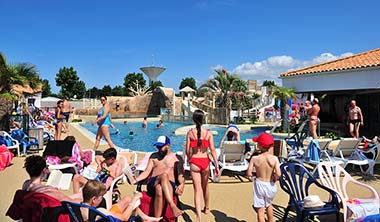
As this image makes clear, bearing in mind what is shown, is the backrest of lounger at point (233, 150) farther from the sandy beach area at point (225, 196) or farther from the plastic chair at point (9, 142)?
the plastic chair at point (9, 142)

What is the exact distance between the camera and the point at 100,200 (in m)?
3.02

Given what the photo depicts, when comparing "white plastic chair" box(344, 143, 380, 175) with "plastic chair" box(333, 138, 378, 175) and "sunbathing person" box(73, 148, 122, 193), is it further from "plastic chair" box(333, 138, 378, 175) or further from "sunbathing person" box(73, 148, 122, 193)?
"sunbathing person" box(73, 148, 122, 193)

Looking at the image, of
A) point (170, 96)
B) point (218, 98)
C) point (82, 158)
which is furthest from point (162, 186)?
point (170, 96)

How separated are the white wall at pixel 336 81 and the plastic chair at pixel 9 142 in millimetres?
12579

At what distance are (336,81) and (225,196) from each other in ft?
34.9

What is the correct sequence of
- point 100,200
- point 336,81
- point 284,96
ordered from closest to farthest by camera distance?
point 100,200 < point 336,81 < point 284,96

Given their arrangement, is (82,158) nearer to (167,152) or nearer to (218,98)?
(167,152)

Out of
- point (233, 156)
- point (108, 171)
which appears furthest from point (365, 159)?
point (108, 171)

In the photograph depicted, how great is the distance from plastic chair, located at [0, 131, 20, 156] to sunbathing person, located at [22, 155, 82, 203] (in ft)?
18.9

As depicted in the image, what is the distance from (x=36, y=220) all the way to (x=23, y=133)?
7.05 m

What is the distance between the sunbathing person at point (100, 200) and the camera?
9.50ft

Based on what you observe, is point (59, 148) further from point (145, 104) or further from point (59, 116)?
point (145, 104)

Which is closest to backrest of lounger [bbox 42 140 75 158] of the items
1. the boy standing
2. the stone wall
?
the boy standing

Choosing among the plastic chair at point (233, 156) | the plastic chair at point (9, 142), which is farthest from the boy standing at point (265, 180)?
the plastic chair at point (9, 142)
